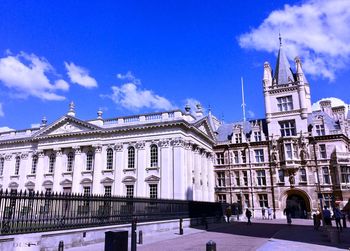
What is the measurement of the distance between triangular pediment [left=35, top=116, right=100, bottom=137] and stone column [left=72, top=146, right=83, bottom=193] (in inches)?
102

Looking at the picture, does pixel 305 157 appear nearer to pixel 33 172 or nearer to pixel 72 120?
pixel 72 120

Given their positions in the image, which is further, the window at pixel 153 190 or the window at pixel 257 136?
the window at pixel 257 136

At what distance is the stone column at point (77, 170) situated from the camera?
39594mm

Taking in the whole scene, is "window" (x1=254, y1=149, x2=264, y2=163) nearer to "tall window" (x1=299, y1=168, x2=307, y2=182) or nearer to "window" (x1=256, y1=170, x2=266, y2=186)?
"window" (x1=256, y1=170, x2=266, y2=186)

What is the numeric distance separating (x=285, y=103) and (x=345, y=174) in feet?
39.5

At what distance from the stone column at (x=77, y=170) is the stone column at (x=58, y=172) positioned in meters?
2.55

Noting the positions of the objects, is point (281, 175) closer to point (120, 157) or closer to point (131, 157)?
point (131, 157)

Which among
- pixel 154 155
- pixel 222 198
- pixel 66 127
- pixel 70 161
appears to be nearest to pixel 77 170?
pixel 70 161

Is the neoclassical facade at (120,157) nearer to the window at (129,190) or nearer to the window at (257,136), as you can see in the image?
the window at (129,190)

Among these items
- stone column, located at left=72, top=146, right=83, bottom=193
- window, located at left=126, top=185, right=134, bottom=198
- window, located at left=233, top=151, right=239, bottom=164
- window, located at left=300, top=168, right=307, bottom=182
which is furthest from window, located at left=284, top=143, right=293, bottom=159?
stone column, located at left=72, top=146, right=83, bottom=193

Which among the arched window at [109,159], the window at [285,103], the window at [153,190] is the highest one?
the window at [285,103]

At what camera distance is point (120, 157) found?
38906 mm

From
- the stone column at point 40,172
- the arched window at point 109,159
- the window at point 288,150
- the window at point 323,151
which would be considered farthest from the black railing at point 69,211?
the stone column at point 40,172

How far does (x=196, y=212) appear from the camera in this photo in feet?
101
